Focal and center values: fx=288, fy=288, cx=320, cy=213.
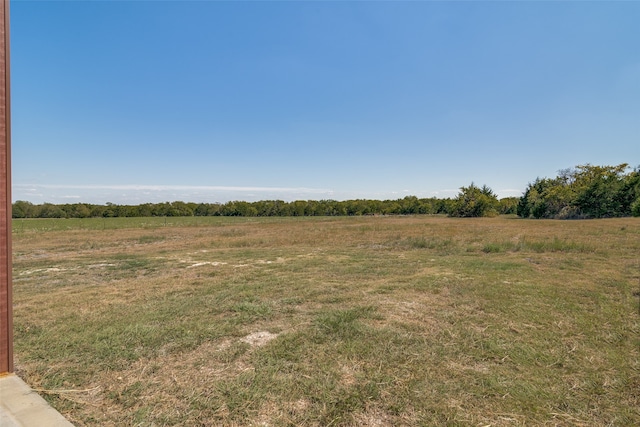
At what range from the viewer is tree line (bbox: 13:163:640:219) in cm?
4000

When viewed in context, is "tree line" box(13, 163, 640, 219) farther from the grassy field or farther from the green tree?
the grassy field

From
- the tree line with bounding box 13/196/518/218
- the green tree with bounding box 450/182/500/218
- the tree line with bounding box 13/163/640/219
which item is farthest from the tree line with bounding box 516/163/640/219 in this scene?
the tree line with bounding box 13/196/518/218

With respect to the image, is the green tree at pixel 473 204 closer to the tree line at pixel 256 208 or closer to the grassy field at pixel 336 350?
the tree line at pixel 256 208

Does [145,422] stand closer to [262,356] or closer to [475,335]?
[262,356]

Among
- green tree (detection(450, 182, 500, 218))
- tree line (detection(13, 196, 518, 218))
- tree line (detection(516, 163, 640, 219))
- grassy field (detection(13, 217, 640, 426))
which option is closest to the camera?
grassy field (detection(13, 217, 640, 426))

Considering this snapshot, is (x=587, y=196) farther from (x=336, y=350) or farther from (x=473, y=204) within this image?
(x=336, y=350)

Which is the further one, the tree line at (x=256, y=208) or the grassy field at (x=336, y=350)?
the tree line at (x=256, y=208)

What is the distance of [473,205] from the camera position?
55.7 metres

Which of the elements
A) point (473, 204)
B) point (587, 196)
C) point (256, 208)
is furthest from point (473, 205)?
point (256, 208)

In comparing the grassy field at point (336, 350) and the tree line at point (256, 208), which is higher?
the tree line at point (256, 208)

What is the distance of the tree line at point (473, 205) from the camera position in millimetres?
40000

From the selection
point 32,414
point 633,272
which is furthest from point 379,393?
point 633,272

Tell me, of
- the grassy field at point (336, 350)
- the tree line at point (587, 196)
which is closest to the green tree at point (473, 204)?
the tree line at point (587, 196)

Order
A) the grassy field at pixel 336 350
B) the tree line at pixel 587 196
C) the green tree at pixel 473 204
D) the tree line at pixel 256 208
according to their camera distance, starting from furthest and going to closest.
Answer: the tree line at pixel 256 208, the green tree at pixel 473 204, the tree line at pixel 587 196, the grassy field at pixel 336 350
